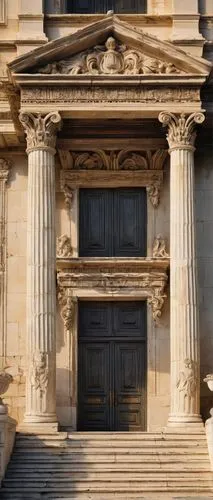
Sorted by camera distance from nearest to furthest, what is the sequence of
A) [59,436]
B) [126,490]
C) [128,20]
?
1. [126,490]
2. [59,436]
3. [128,20]

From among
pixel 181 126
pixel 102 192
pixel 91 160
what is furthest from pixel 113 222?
pixel 181 126

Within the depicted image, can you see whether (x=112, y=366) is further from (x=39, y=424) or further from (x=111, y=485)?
(x=111, y=485)

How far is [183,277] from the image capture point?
25.7 m

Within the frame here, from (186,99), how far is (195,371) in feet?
18.8

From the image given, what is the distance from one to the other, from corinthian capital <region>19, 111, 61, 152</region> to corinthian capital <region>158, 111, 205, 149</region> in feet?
7.40

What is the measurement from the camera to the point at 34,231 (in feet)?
84.8

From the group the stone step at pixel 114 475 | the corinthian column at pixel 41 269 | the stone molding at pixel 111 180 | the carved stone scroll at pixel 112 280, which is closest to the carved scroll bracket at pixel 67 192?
the stone molding at pixel 111 180

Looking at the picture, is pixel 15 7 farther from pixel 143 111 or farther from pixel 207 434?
pixel 207 434

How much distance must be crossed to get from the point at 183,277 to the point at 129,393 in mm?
3435

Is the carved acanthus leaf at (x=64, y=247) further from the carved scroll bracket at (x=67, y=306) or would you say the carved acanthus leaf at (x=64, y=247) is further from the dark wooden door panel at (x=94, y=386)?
the dark wooden door panel at (x=94, y=386)

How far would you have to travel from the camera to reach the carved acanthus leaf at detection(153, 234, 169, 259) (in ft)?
90.8

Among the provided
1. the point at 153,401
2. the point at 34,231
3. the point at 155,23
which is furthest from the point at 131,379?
the point at 155,23

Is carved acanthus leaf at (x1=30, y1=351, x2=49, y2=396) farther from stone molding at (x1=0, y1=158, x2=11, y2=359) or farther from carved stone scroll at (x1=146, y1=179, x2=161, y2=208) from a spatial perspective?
carved stone scroll at (x1=146, y1=179, x2=161, y2=208)

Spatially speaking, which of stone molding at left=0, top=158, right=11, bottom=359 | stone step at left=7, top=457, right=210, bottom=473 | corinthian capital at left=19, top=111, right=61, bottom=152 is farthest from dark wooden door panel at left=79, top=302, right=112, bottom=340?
stone step at left=7, top=457, right=210, bottom=473
